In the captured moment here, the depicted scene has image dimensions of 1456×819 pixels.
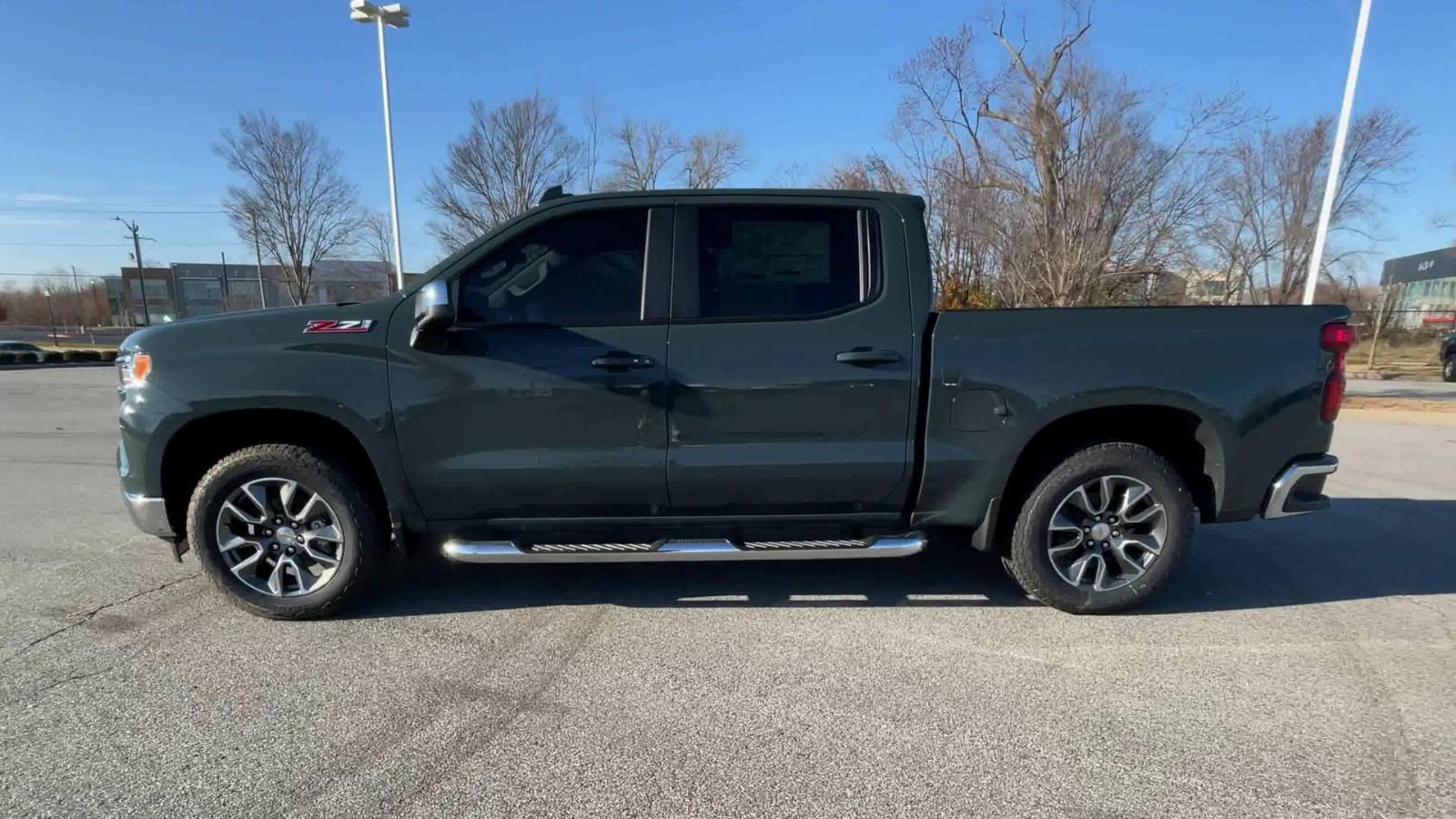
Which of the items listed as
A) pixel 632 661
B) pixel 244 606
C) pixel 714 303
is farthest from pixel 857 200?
pixel 244 606

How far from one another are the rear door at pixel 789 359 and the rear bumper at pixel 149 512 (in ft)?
7.83

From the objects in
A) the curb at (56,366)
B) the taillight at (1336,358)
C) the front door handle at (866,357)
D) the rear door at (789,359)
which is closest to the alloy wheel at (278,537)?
the rear door at (789,359)

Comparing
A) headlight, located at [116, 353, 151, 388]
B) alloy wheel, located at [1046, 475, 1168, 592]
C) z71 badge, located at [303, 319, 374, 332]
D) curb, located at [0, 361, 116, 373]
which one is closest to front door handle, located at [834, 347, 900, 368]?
alloy wheel, located at [1046, 475, 1168, 592]

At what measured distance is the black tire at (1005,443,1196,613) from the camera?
3.45 m

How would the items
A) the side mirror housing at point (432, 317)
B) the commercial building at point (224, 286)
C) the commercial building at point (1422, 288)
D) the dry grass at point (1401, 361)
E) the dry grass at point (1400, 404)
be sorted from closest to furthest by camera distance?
the side mirror housing at point (432, 317)
the dry grass at point (1400, 404)
the dry grass at point (1401, 361)
the commercial building at point (1422, 288)
the commercial building at point (224, 286)

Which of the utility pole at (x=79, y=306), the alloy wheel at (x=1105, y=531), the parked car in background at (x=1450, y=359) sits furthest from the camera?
the utility pole at (x=79, y=306)

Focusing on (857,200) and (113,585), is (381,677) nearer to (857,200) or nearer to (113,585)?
(113,585)

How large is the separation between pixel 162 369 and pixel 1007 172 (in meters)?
15.4

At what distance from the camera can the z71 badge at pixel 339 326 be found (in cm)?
329

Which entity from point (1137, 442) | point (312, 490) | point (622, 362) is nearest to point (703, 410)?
point (622, 362)

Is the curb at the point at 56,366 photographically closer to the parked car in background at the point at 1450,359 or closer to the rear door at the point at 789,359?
the rear door at the point at 789,359

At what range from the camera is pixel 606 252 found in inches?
136

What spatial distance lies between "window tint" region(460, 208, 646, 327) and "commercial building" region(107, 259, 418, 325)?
24287mm

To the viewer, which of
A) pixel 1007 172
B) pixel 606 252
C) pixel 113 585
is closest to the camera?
pixel 606 252
